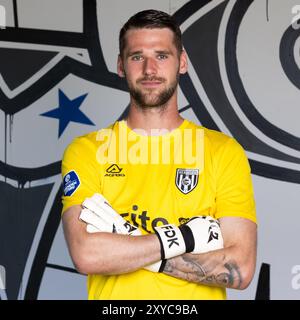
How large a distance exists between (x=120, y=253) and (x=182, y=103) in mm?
1548

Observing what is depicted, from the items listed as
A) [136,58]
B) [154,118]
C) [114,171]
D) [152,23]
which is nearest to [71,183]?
[114,171]

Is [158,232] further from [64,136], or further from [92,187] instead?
[64,136]

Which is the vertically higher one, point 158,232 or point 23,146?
point 23,146

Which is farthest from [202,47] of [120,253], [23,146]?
[120,253]

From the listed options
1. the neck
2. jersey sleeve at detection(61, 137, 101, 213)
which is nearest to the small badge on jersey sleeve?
jersey sleeve at detection(61, 137, 101, 213)

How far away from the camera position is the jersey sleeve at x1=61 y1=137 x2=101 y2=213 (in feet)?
7.38

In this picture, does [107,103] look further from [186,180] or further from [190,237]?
[190,237]

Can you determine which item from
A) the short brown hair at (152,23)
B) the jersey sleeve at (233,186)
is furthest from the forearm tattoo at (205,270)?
the short brown hair at (152,23)

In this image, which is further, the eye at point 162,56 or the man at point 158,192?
the eye at point 162,56

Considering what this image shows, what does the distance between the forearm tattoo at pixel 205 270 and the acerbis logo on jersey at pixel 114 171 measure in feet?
1.25

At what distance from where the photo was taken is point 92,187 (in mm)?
2270

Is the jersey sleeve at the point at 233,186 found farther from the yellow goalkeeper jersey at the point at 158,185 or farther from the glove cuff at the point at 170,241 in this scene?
the glove cuff at the point at 170,241

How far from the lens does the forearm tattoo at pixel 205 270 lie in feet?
6.91

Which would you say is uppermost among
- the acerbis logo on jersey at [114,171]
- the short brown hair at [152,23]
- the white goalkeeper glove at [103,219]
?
the short brown hair at [152,23]
